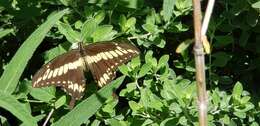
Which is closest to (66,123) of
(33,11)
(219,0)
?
(33,11)

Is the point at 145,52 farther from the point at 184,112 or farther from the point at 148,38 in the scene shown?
the point at 184,112

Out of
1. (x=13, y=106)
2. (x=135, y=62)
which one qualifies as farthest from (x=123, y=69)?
(x=13, y=106)

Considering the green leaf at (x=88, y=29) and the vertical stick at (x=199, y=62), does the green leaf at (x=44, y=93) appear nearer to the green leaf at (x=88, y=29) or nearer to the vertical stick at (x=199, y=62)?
the green leaf at (x=88, y=29)

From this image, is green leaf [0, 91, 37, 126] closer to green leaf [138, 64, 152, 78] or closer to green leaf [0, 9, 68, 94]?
green leaf [0, 9, 68, 94]

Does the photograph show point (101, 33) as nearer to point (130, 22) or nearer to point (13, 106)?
point (130, 22)

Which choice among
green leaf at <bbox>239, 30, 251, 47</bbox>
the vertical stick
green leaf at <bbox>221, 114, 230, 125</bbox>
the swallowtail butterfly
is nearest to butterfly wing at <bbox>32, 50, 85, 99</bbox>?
the swallowtail butterfly

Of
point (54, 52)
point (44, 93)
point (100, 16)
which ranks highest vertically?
point (100, 16)
